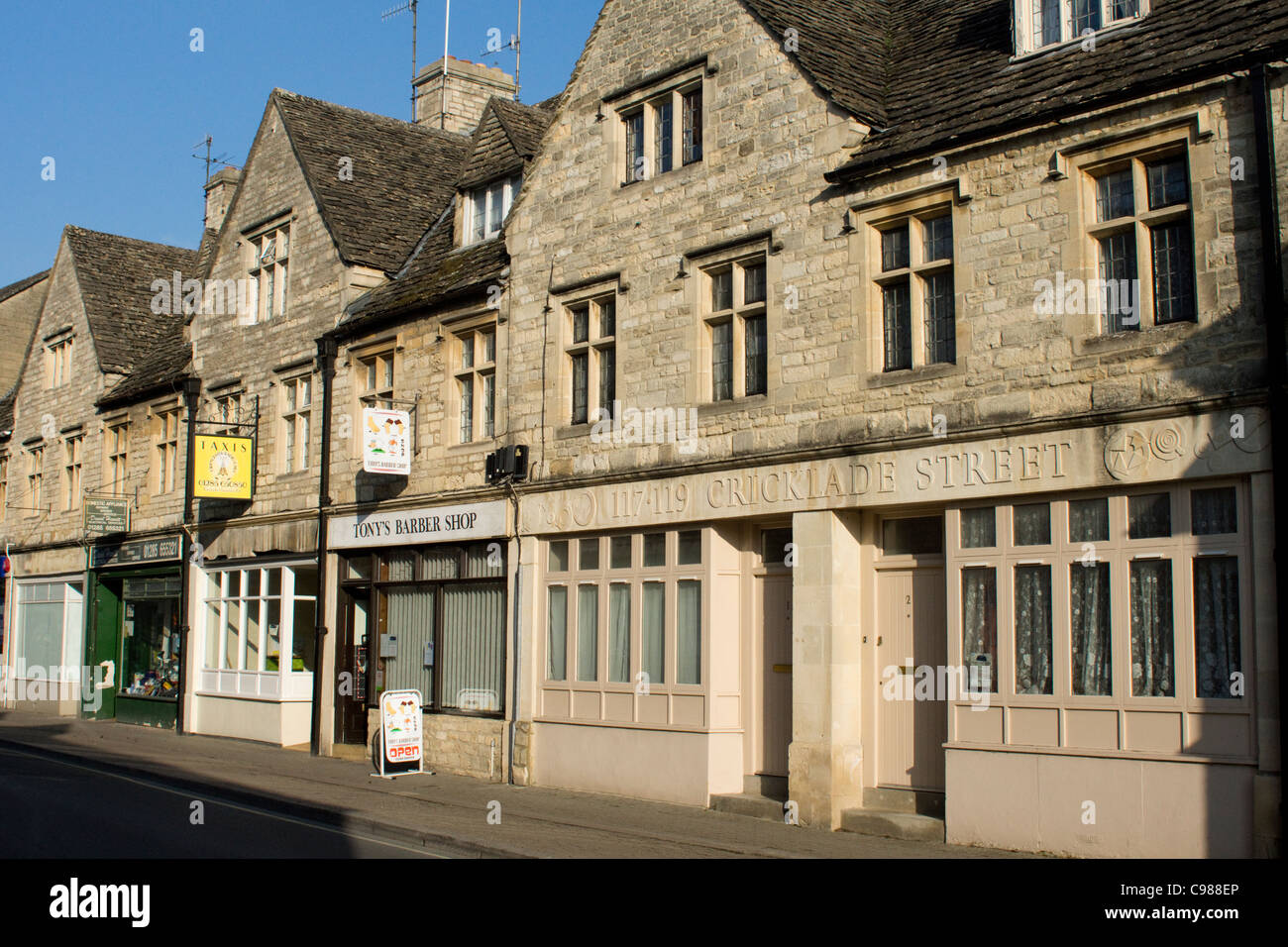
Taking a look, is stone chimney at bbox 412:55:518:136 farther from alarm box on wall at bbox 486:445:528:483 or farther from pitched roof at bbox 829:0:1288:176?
pitched roof at bbox 829:0:1288:176

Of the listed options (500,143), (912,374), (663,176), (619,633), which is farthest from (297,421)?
(912,374)

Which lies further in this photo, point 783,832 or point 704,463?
point 704,463

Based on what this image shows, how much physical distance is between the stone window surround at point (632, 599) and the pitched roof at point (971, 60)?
495cm

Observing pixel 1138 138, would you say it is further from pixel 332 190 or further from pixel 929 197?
pixel 332 190

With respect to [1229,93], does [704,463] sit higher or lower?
lower

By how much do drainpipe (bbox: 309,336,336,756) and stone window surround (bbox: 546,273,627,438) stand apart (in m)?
6.03

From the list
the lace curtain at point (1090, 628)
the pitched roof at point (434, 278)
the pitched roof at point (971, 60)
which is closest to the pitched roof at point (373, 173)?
the pitched roof at point (434, 278)

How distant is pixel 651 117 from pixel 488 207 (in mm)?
4675

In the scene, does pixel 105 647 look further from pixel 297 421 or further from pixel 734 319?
pixel 734 319

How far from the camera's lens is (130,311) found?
107ft

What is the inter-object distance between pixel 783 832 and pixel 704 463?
14.2 ft
